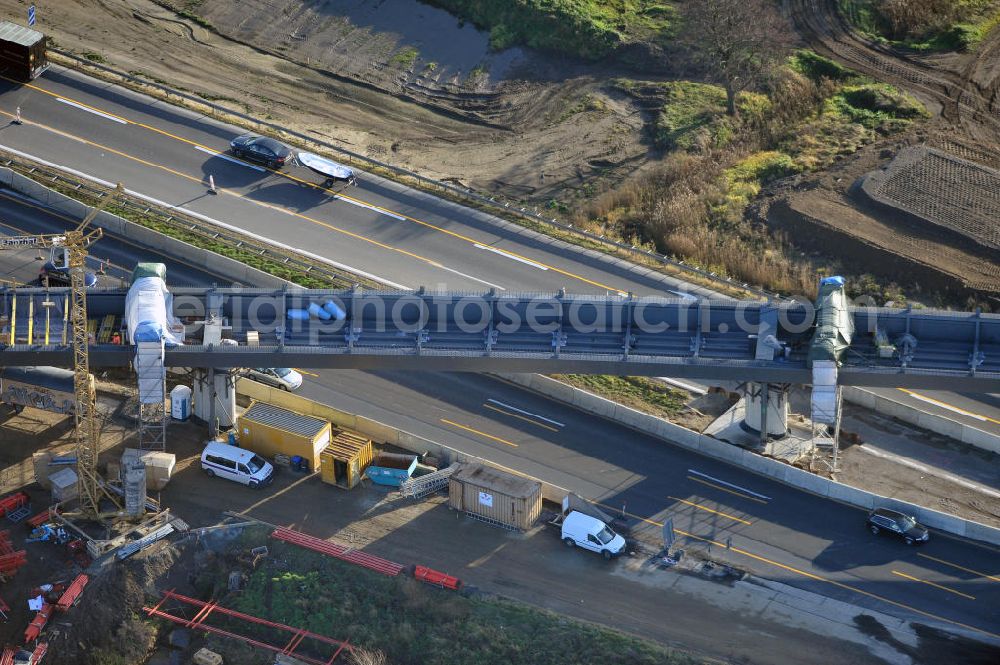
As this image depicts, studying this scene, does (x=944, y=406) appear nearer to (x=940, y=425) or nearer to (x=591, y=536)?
(x=940, y=425)

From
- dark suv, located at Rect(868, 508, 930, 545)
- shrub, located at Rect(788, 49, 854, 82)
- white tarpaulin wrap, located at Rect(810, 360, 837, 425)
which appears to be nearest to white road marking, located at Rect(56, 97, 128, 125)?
shrub, located at Rect(788, 49, 854, 82)

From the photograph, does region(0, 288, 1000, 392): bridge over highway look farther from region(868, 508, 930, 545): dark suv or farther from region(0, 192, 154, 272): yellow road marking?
region(0, 192, 154, 272): yellow road marking

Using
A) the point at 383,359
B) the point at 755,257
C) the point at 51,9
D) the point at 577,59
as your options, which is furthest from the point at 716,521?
the point at 51,9

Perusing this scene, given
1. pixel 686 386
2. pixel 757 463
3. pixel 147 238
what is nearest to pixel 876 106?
pixel 686 386

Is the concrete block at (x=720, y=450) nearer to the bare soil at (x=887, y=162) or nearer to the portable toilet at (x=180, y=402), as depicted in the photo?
the bare soil at (x=887, y=162)

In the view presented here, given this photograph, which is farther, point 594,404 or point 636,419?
point 594,404
